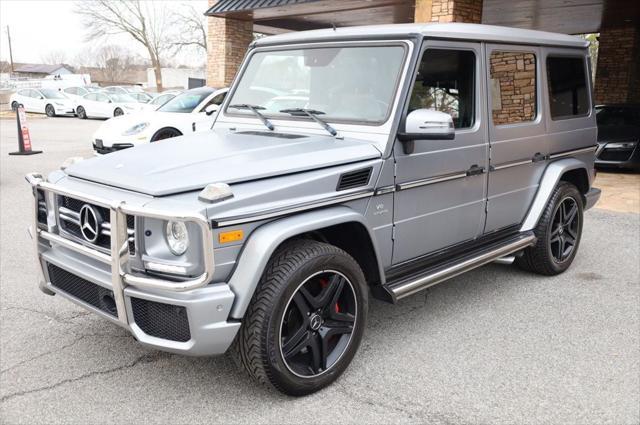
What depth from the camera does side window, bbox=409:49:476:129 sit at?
3709mm

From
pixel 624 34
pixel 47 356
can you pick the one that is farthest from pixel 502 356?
pixel 624 34

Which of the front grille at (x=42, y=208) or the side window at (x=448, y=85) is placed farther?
the side window at (x=448, y=85)

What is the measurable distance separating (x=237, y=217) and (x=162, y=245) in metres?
0.39

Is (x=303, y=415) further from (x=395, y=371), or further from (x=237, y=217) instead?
(x=237, y=217)

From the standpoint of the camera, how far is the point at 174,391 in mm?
3262

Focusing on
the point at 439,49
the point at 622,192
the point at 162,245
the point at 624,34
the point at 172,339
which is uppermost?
the point at 624,34

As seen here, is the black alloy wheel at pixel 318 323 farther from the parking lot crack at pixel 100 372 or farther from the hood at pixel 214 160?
the parking lot crack at pixel 100 372

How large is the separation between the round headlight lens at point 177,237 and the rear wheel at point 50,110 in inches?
1118

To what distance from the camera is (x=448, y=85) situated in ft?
13.0

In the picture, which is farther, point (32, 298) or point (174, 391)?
point (32, 298)

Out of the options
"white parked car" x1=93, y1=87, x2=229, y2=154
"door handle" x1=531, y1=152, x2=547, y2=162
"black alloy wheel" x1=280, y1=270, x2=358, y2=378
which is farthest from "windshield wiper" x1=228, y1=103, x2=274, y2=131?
"white parked car" x1=93, y1=87, x2=229, y2=154

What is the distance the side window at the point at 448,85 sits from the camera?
146 inches

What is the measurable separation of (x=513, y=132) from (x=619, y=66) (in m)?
14.4

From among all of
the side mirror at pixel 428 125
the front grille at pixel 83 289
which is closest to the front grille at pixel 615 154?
the side mirror at pixel 428 125
